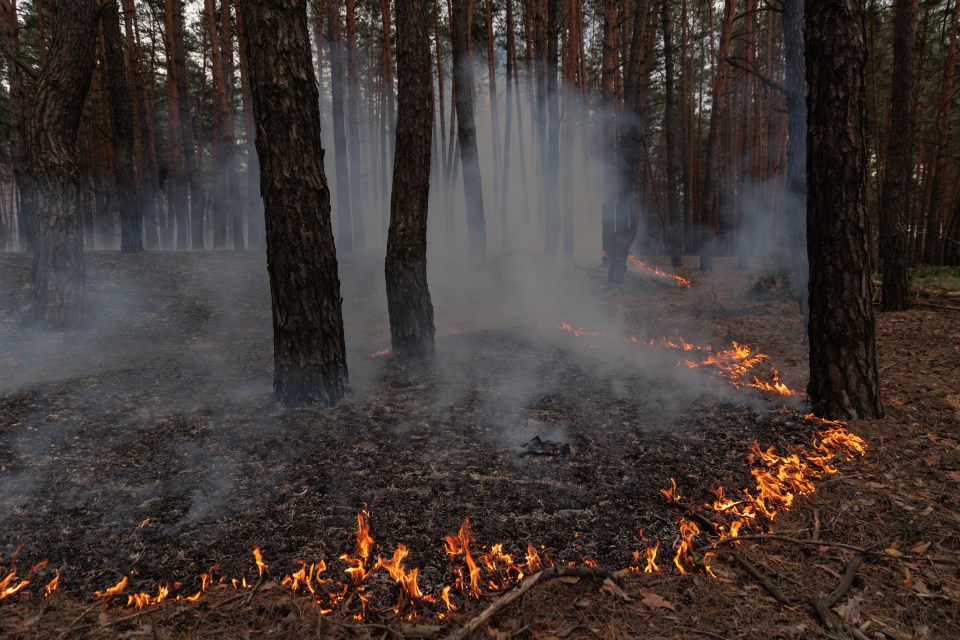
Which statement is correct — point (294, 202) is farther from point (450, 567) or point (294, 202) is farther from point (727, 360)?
point (727, 360)

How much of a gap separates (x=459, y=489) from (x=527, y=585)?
1133 mm

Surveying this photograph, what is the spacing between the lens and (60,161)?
7.70 m

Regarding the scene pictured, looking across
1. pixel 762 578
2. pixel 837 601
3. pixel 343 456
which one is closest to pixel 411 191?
pixel 343 456

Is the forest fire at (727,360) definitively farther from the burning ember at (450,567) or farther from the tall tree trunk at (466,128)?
the tall tree trunk at (466,128)

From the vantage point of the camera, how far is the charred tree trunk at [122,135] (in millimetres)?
11844

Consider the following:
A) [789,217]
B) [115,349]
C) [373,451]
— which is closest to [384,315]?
[115,349]

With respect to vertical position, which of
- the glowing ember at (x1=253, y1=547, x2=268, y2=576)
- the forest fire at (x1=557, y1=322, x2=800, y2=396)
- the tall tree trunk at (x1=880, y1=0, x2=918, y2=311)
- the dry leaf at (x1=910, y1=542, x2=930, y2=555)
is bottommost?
the glowing ember at (x1=253, y1=547, x2=268, y2=576)

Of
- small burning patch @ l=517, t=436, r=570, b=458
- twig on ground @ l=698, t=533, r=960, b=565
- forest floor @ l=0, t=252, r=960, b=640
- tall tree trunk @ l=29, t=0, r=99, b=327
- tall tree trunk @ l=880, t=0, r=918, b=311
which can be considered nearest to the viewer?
forest floor @ l=0, t=252, r=960, b=640

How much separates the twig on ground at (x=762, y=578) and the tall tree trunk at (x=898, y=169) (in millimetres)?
8809

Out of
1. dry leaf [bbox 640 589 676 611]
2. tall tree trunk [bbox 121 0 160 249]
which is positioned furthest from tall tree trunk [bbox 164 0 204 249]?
dry leaf [bbox 640 589 676 611]

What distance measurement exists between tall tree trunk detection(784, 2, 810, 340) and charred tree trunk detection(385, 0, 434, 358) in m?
5.31

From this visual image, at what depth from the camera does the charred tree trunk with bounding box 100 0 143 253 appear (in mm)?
11844

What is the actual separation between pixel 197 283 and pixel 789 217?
11.8 metres

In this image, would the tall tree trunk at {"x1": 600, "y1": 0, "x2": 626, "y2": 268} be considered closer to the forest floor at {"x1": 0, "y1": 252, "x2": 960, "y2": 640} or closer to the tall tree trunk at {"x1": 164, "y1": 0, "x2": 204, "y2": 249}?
the forest floor at {"x1": 0, "y1": 252, "x2": 960, "y2": 640}
